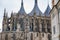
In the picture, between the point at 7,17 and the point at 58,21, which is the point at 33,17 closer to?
the point at 7,17

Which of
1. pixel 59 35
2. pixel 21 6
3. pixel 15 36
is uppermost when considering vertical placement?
pixel 21 6

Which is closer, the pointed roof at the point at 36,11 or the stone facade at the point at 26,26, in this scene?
the stone facade at the point at 26,26

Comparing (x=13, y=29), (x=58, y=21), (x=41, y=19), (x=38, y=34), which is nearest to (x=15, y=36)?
(x=13, y=29)

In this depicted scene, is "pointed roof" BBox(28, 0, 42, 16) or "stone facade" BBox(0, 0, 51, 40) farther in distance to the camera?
"pointed roof" BBox(28, 0, 42, 16)

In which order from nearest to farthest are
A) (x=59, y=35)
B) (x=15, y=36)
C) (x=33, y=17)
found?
(x=59, y=35) → (x=15, y=36) → (x=33, y=17)

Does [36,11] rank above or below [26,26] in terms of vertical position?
above

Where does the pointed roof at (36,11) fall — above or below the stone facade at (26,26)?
above

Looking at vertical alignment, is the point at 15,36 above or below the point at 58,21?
below

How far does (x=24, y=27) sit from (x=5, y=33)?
21.4 ft

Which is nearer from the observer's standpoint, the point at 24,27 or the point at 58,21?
the point at 58,21

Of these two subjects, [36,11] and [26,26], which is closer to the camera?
[26,26]

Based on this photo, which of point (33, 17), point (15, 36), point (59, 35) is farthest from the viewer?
point (33, 17)

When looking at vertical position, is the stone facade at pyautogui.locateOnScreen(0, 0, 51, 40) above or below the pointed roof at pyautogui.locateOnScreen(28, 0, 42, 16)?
below

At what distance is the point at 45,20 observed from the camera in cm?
5603
